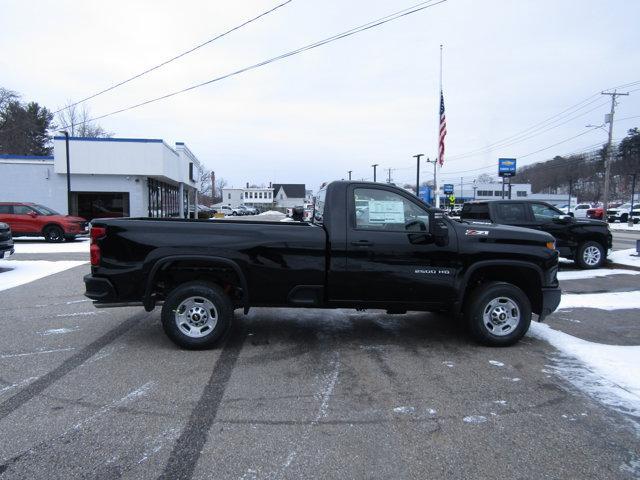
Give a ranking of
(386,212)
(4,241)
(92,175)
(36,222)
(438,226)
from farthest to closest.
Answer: (92,175) < (36,222) < (4,241) < (386,212) < (438,226)

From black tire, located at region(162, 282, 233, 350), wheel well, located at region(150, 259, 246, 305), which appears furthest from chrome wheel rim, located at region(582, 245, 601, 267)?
black tire, located at region(162, 282, 233, 350)

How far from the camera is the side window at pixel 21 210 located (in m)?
18.7

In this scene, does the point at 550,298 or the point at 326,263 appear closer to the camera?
the point at 326,263

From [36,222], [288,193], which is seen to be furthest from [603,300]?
[288,193]

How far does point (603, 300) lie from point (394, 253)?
17.2 ft

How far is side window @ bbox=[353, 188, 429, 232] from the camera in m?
5.57

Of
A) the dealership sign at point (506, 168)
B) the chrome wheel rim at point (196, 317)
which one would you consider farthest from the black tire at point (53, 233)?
the dealership sign at point (506, 168)

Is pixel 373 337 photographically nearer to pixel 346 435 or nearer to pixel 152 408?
pixel 346 435

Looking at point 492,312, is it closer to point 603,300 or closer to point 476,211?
point 603,300

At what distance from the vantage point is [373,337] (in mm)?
6172

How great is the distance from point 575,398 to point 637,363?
1488mm

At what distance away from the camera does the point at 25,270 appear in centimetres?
1171

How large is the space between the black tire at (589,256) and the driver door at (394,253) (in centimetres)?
838

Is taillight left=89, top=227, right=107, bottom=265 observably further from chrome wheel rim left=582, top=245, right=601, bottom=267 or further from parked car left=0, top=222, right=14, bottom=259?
chrome wheel rim left=582, top=245, right=601, bottom=267
